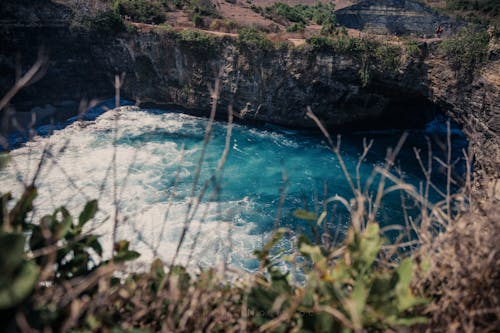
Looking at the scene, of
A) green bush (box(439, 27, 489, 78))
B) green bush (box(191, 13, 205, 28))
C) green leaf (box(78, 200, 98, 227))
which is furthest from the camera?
green bush (box(191, 13, 205, 28))

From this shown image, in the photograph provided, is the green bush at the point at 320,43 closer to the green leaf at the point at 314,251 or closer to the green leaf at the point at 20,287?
the green leaf at the point at 314,251

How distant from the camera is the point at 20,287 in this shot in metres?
1.42

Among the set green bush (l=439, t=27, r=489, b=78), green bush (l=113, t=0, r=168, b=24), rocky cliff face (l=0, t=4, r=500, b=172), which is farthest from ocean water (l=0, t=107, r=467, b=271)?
green bush (l=113, t=0, r=168, b=24)

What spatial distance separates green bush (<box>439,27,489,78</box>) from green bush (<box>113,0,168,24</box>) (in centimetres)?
1904

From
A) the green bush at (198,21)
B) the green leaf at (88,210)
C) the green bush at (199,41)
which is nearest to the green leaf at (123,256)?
the green leaf at (88,210)

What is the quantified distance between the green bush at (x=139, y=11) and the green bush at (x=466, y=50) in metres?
19.0

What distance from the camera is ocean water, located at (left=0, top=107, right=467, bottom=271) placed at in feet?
37.0

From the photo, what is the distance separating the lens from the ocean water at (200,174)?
1127 centimetres

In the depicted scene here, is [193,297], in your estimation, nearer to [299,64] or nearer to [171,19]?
[299,64]

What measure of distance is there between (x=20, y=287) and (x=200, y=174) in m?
14.3

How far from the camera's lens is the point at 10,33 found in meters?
19.5

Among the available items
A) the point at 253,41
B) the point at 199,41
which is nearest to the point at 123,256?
the point at 253,41

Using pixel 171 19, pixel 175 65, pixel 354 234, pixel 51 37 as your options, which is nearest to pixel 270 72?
pixel 175 65

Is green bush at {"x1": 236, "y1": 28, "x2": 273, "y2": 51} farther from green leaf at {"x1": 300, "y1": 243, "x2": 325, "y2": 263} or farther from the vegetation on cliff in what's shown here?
green leaf at {"x1": 300, "y1": 243, "x2": 325, "y2": 263}
